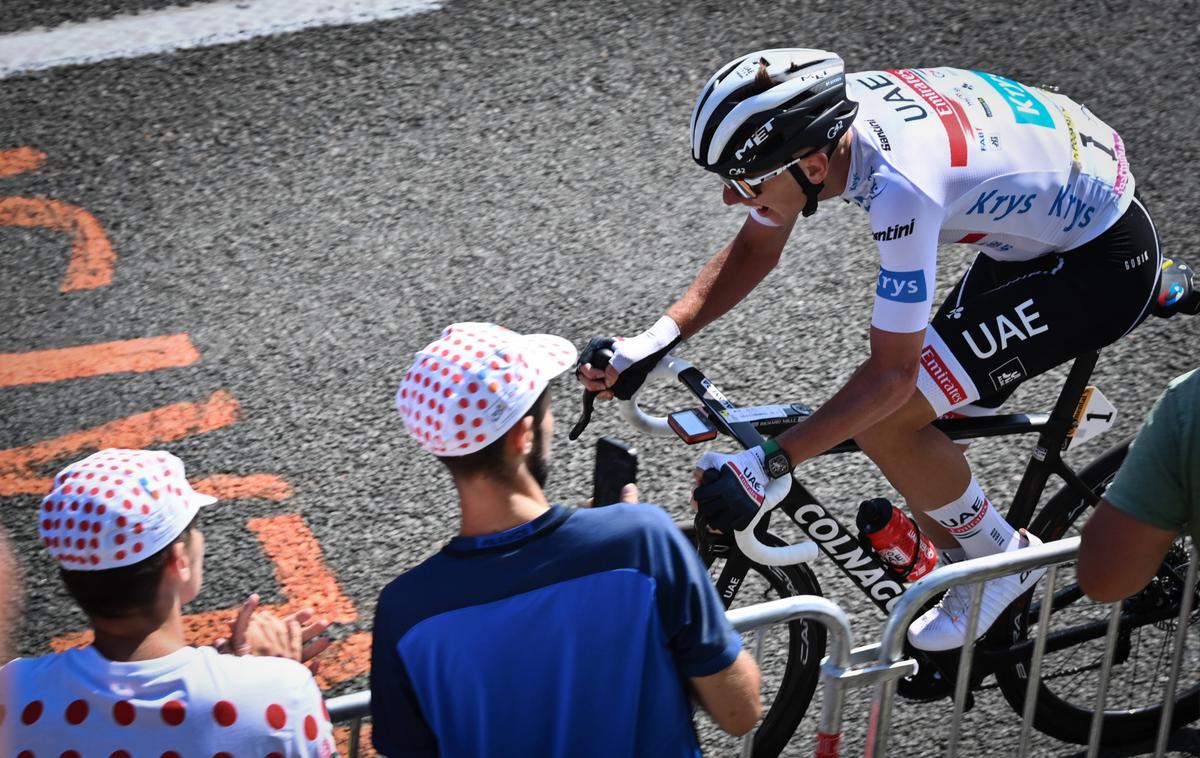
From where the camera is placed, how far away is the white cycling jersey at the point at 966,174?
3.37 m

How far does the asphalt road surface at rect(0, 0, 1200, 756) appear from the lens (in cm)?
506

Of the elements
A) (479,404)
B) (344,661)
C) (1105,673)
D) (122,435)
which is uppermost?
(479,404)

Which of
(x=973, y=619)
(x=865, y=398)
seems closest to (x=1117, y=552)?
(x=973, y=619)

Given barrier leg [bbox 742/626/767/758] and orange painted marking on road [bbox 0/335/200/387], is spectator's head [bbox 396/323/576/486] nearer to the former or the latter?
barrier leg [bbox 742/626/767/758]

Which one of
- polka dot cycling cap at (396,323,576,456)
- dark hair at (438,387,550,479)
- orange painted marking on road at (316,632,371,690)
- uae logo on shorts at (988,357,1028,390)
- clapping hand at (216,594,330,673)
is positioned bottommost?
orange painted marking on road at (316,632,371,690)

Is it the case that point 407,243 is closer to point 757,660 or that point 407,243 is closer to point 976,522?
point 976,522

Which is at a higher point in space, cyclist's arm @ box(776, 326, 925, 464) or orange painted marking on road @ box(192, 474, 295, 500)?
cyclist's arm @ box(776, 326, 925, 464)

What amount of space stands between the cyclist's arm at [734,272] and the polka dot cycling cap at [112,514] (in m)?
1.89

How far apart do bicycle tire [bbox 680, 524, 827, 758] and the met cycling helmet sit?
3.73 feet

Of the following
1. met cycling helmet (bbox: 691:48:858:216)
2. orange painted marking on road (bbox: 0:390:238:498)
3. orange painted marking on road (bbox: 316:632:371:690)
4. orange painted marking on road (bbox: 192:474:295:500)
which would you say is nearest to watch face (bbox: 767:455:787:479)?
met cycling helmet (bbox: 691:48:858:216)

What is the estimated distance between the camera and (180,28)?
7977mm

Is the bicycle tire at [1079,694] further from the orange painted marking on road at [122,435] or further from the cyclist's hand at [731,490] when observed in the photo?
the orange painted marking on road at [122,435]

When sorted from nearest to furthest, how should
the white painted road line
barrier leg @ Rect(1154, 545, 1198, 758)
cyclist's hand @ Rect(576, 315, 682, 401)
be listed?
1. barrier leg @ Rect(1154, 545, 1198, 758)
2. cyclist's hand @ Rect(576, 315, 682, 401)
3. the white painted road line

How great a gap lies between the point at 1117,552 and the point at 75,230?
5.57 metres
